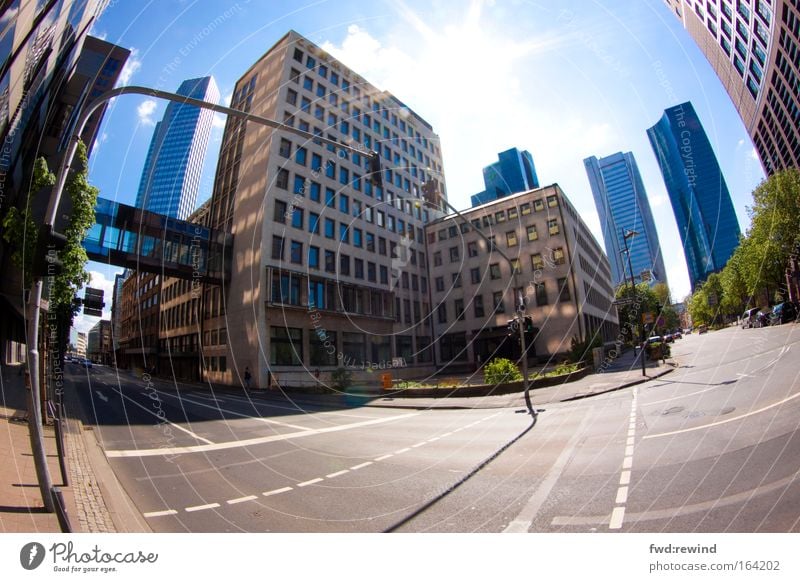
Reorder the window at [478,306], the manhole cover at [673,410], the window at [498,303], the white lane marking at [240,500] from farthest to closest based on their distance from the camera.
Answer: the window at [478,306], the window at [498,303], the manhole cover at [673,410], the white lane marking at [240,500]

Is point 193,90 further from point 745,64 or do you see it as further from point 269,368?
point 269,368

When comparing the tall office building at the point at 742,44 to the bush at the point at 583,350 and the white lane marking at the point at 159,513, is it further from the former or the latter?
the bush at the point at 583,350

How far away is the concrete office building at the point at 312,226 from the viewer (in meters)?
16.0

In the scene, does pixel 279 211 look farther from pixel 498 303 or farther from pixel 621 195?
pixel 498 303

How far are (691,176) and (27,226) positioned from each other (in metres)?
8.39

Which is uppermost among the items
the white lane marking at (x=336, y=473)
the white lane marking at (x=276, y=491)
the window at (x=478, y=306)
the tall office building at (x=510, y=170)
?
the tall office building at (x=510, y=170)

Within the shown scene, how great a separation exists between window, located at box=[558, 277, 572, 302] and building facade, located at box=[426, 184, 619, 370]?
82 mm

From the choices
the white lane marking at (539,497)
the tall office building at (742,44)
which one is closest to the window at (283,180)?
the tall office building at (742,44)

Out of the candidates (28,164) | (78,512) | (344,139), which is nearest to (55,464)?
(78,512)

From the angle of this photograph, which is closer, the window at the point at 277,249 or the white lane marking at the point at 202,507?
the white lane marking at the point at 202,507

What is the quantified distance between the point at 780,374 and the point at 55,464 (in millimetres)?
12031

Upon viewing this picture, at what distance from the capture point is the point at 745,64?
4.43 m

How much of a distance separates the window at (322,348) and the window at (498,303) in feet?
57.0

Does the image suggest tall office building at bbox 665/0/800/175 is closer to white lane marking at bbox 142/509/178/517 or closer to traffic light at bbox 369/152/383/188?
traffic light at bbox 369/152/383/188
